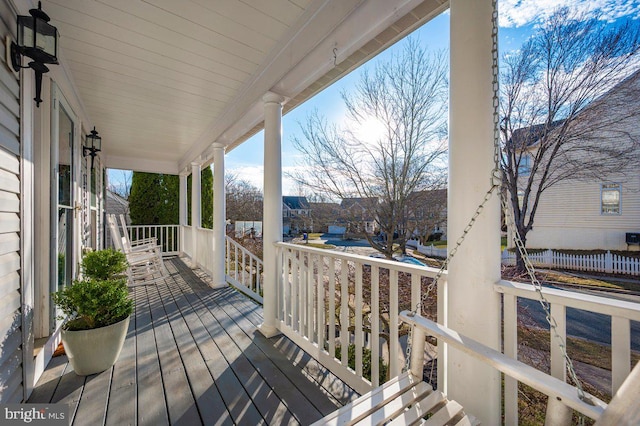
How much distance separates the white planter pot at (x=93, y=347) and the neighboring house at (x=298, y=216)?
3.21m

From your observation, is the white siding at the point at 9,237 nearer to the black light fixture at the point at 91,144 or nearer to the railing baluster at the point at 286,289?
the railing baluster at the point at 286,289

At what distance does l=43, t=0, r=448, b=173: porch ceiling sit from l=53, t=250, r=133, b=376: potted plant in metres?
1.90

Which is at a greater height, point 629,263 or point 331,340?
point 629,263

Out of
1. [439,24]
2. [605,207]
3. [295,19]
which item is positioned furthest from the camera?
[439,24]

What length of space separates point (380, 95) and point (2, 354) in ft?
15.1

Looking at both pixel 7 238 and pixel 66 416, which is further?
pixel 66 416

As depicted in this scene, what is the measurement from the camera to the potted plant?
1.91 m

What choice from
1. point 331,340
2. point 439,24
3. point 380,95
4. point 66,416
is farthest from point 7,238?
point 380,95

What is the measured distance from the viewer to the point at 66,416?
1.57m

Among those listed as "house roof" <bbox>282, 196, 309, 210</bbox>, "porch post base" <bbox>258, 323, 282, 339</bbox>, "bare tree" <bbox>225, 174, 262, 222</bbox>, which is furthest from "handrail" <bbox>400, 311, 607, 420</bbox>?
"bare tree" <bbox>225, 174, 262, 222</bbox>

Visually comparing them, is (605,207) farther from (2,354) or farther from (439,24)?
(2,354)

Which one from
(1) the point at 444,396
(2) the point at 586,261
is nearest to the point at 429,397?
(1) the point at 444,396

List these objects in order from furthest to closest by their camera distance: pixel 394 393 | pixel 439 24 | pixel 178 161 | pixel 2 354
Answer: pixel 178 161 → pixel 439 24 → pixel 2 354 → pixel 394 393

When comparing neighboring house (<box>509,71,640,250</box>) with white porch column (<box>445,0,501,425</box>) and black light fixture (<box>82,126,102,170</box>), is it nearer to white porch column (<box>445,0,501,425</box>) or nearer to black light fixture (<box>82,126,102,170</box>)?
white porch column (<box>445,0,501,425</box>)
